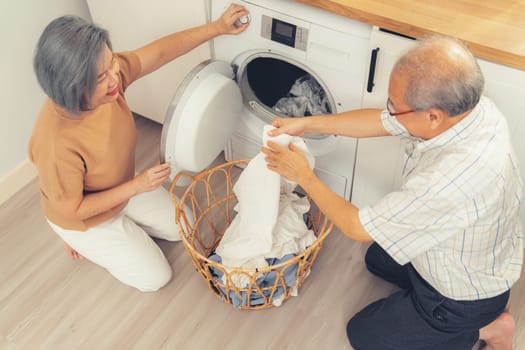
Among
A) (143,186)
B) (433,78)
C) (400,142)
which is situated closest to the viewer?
(433,78)

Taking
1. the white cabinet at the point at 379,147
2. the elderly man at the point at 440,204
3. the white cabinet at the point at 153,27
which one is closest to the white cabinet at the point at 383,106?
the white cabinet at the point at 379,147

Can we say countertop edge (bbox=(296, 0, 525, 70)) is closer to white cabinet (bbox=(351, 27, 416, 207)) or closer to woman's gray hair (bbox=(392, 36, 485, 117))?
white cabinet (bbox=(351, 27, 416, 207))

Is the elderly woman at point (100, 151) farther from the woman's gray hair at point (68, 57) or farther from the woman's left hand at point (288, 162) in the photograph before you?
the woman's left hand at point (288, 162)

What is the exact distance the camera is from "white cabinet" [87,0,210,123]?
1706mm

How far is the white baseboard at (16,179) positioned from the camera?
2.04 metres

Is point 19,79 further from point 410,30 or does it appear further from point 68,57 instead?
point 410,30

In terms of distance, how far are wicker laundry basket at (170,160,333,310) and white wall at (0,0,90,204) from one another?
688 mm

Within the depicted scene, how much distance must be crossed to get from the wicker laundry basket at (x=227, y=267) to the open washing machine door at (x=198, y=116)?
0.07 m

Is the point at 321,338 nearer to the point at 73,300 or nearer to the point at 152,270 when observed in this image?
the point at 152,270

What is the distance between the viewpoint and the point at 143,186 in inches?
58.1

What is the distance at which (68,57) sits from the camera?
1.17 m

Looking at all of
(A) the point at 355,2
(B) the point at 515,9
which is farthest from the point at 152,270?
(B) the point at 515,9

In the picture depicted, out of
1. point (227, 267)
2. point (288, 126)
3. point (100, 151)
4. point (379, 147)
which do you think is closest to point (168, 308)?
point (227, 267)

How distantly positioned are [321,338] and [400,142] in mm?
645
